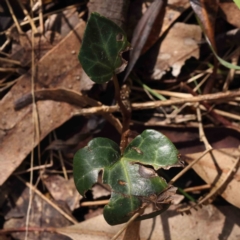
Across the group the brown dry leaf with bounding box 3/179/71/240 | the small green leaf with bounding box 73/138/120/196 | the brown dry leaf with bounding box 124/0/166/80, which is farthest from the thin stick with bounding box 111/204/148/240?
the brown dry leaf with bounding box 124/0/166/80

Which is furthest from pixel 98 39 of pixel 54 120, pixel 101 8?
pixel 54 120

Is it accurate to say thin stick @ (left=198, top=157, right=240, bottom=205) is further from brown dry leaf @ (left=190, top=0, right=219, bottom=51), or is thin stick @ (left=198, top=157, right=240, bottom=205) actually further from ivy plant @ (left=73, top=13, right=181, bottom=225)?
brown dry leaf @ (left=190, top=0, right=219, bottom=51)

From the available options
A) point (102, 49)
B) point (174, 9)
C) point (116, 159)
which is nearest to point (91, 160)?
point (116, 159)

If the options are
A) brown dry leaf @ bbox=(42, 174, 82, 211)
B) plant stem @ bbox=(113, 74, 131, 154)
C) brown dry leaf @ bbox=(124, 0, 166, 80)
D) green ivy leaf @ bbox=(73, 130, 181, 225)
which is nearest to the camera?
green ivy leaf @ bbox=(73, 130, 181, 225)

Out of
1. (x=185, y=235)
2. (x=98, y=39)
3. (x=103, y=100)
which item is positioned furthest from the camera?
(x=103, y=100)

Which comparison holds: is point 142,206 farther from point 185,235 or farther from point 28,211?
point 28,211
